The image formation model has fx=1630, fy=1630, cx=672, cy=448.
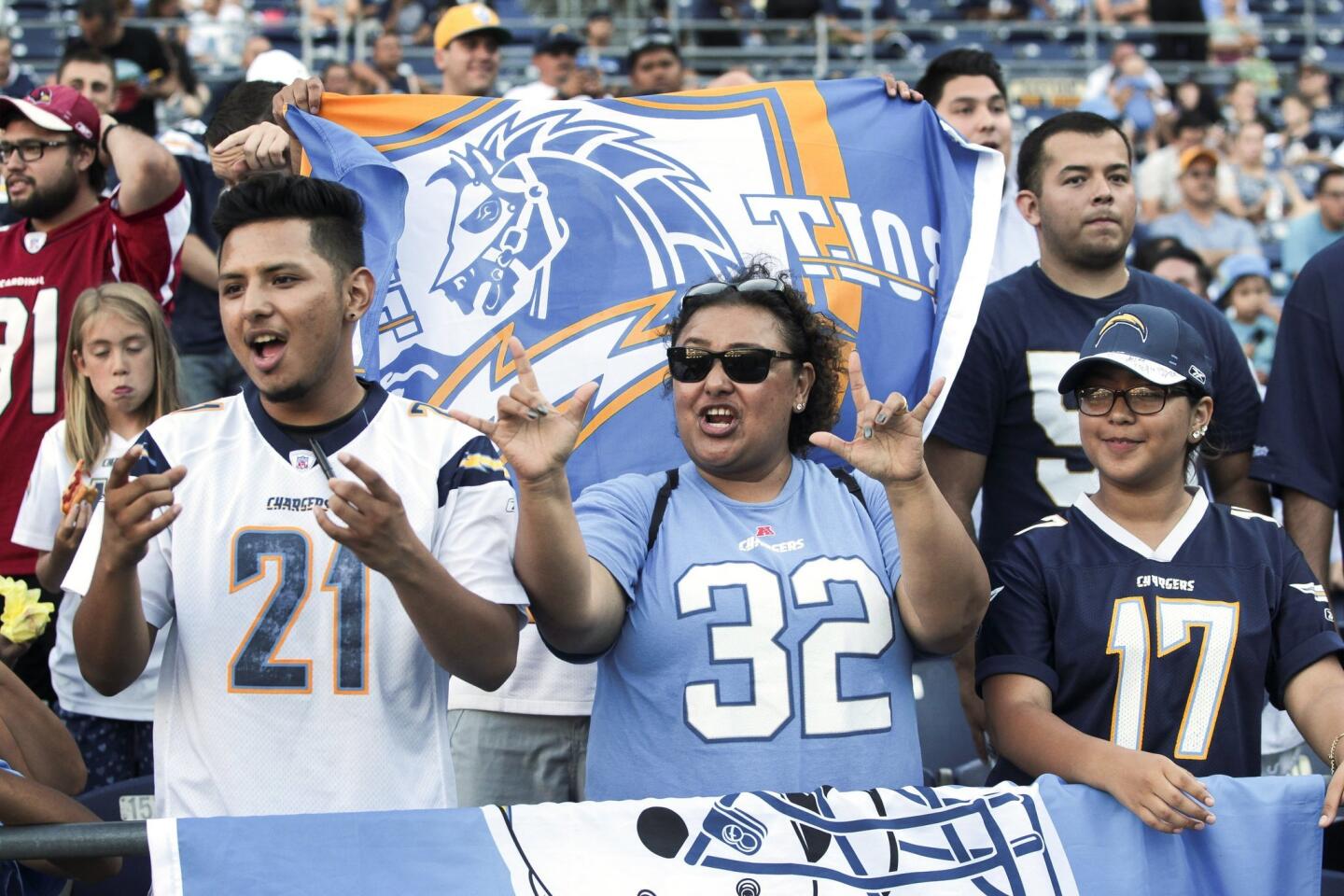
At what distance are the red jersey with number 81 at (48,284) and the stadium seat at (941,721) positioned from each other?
2705 mm

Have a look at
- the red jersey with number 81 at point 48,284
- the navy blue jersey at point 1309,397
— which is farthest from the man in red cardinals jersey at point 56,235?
the navy blue jersey at point 1309,397

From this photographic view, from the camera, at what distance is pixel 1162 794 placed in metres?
2.89

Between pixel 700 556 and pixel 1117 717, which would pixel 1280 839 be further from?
pixel 700 556

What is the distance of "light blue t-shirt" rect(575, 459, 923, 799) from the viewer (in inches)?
119

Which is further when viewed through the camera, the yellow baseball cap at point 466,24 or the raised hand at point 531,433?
the yellow baseball cap at point 466,24

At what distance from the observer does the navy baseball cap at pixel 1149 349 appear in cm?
342

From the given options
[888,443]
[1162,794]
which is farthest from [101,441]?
[1162,794]

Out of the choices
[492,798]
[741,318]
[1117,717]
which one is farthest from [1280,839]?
[492,798]

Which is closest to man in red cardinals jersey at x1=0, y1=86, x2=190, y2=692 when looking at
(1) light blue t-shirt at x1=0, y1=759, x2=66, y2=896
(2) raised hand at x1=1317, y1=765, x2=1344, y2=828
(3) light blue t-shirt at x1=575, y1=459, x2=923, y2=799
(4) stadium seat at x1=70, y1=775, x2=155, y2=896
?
(4) stadium seat at x1=70, y1=775, x2=155, y2=896

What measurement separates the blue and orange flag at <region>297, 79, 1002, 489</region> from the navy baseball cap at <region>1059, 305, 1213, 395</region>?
56 centimetres

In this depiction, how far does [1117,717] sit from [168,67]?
6924 millimetres

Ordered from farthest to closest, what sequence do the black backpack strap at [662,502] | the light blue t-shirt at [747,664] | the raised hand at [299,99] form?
the raised hand at [299,99] < the black backpack strap at [662,502] < the light blue t-shirt at [747,664]

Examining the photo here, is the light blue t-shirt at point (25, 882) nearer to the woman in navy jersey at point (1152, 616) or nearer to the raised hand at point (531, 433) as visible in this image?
the raised hand at point (531, 433)

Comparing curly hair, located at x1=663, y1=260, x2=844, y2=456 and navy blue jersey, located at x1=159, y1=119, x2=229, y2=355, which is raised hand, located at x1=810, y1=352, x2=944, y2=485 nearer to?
curly hair, located at x1=663, y1=260, x2=844, y2=456
